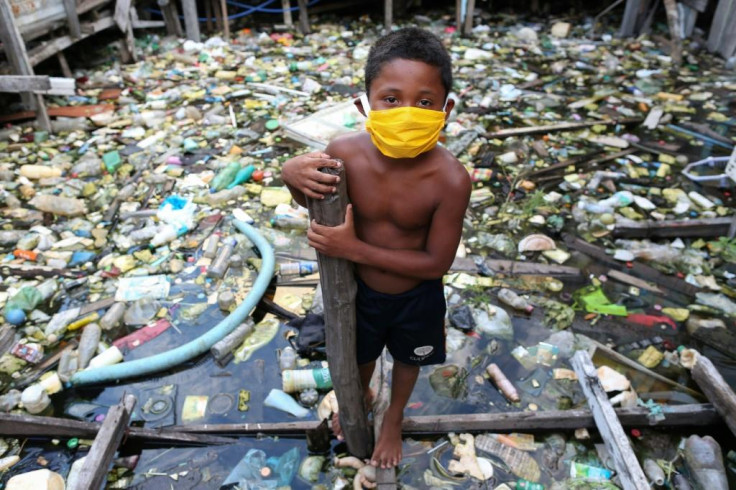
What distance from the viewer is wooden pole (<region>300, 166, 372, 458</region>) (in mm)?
1589

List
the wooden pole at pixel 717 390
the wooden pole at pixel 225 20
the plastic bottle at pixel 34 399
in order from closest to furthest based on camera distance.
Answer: the wooden pole at pixel 717 390 < the plastic bottle at pixel 34 399 < the wooden pole at pixel 225 20

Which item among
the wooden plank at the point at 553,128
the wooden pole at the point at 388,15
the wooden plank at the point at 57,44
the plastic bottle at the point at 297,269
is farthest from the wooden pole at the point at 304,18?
the plastic bottle at the point at 297,269

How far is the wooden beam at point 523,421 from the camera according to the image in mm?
2502

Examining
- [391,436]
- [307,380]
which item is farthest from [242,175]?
[391,436]

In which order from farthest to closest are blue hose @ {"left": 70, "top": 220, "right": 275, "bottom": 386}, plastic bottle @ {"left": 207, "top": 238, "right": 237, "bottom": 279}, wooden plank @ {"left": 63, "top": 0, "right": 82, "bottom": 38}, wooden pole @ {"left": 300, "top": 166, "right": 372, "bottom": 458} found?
1. wooden plank @ {"left": 63, "top": 0, "right": 82, "bottom": 38}
2. plastic bottle @ {"left": 207, "top": 238, "right": 237, "bottom": 279}
3. blue hose @ {"left": 70, "top": 220, "right": 275, "bottom": 386}
4. wooden pole @ {"left": 300, "top": 166, "right": 372, "bottom": 458}

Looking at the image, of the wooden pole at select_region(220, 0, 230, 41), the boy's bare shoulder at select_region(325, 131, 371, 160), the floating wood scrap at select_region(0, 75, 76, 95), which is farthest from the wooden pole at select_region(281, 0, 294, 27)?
the boy's bare shoulder at select_region(325, 131, 371, 160)

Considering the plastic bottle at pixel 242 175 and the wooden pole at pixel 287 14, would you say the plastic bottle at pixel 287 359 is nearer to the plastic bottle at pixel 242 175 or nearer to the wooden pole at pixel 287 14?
the plastic bottle at pixel 242 175

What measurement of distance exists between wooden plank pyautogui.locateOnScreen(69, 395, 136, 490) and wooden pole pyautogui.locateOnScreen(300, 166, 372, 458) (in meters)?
1.12

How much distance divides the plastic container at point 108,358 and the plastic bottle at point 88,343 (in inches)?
2.1

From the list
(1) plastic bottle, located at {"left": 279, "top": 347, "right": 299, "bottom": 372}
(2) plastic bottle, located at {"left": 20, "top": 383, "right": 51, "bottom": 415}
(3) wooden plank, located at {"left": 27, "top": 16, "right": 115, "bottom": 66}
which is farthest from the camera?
(3) wooden plank, located at {"left": 27, "top": 16, "right": 115, "bottom": 66}

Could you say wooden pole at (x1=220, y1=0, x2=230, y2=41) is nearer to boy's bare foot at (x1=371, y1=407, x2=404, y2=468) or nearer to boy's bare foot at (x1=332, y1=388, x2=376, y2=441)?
boy's bare foot at (x1=332, y1=388, x2=376, y2=441)

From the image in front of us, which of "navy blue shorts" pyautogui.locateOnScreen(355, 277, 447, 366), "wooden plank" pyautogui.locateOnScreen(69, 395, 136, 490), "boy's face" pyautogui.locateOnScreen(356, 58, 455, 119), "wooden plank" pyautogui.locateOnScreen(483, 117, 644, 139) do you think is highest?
"boy's face" pyautogui.locateOnScreen(356, 58, 455, 119)

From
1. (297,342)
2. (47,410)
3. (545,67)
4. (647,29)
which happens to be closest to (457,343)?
(297,342)

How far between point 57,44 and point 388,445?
666 centimetres
